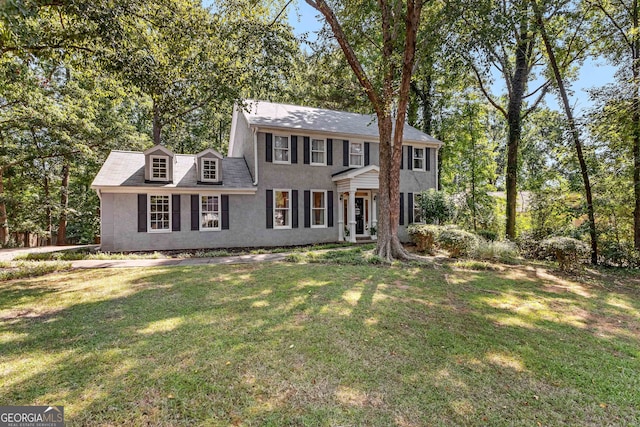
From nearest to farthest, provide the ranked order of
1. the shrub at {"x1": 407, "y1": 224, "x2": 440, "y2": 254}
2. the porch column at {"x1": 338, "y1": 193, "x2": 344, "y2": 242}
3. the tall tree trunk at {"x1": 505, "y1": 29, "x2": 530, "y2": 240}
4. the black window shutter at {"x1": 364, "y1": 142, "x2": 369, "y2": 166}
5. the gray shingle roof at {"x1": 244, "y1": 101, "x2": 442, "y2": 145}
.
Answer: the shrub at {"x1": 407, "y1": 224, "x2": 440, "y2": 254} → the gray shingle roof at {"x1": 244, "y1": 101, "x2": 442, "y2": 145} → the tall tree trunk at {"x1": 505, "y1": 29, "x2": 530, "y2": 240} → the porch column at {"x1": 338, "y1": 193, "x2": 344, "y2": 242} → the black window shutter at {"x1": 364, "y1": 142, "x2": 369, "y2": 166}

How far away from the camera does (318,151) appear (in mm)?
14227

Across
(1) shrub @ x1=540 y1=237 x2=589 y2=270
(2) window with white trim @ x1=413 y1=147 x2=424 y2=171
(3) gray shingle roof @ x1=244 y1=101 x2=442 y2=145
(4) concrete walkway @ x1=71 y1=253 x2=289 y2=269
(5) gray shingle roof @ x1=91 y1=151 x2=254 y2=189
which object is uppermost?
(3) gray shingle roof @ x1=244 y1=101 x2=442 y2=145

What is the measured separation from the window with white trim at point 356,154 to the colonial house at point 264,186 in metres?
0.05

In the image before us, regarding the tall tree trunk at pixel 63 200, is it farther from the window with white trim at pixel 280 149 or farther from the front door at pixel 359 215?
the front door at pixel 359 215

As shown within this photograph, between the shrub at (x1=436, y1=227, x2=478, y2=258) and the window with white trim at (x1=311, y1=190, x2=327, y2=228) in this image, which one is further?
the window with white trim at (x1=311, y1=190, x2=327, y2=228)

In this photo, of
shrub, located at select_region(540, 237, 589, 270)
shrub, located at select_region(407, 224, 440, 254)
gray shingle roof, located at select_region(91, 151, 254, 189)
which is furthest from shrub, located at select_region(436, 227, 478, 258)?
gray shingle roof, located at select_region(91, 151, 254, 189)

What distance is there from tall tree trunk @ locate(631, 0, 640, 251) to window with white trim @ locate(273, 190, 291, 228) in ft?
38.5

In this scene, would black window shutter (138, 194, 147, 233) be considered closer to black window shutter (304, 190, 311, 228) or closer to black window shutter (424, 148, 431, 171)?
black window shutter (304, 190, 311, 228)

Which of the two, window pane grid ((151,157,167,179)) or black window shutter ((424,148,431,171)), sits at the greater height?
black window shutter ((424,148,431,171))

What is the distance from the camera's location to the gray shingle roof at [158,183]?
11.3 m

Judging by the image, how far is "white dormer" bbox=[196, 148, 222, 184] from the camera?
1255 cm

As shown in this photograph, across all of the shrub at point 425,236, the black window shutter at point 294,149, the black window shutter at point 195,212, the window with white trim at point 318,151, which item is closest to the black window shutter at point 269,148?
the black window shutter at point 294,149

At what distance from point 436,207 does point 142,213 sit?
41.0 feet

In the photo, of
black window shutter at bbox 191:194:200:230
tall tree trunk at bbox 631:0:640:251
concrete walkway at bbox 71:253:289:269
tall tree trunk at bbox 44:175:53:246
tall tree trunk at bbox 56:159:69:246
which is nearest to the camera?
tall tree trunk at bbox 631:0:640:251
